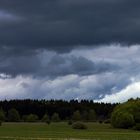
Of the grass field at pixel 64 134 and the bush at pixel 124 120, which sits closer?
the grass field at pixel 64 134

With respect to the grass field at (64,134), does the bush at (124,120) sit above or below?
above

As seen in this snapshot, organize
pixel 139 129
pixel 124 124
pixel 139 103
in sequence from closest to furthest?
pixel 139 129, pixel 124 124, pixel 139 103

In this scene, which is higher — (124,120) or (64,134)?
(124,120)

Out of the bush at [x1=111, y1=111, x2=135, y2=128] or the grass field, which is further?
the bush at [x1=111, y1=111, x2=135, y2=128]

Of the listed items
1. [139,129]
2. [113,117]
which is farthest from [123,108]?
[139,129]

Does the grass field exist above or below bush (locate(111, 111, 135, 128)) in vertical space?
below

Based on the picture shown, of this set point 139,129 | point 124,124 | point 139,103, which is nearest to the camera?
point 139,129

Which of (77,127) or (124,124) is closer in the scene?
(77,127)

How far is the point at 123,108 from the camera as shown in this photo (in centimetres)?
16338

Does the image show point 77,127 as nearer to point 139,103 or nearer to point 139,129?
point 139,129

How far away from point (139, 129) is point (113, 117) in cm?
1567

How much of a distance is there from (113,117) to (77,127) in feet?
59.8

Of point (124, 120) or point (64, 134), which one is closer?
point (64, 134)

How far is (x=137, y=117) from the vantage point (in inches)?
6270
